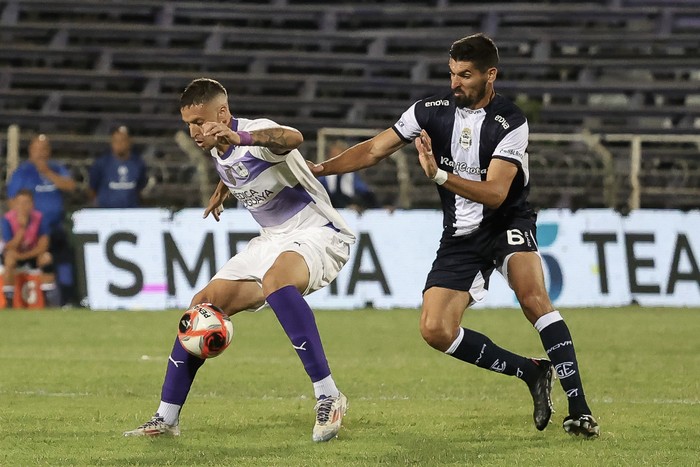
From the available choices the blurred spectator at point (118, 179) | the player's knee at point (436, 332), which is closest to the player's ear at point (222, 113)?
the player's knee at point (436, 332)

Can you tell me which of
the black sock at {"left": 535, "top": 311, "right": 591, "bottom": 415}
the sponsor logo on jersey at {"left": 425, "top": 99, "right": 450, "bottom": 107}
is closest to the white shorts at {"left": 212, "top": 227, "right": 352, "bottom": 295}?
the sponsor logo on jersey at {"left": 425, "top": 99, "right": 450, "bottom": 107}

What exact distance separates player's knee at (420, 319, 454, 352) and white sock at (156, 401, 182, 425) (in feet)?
4.40

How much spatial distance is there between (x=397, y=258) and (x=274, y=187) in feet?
27.7

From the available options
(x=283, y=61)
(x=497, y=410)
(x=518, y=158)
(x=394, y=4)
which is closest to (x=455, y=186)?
(x=518, y=158)

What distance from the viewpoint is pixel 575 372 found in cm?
698

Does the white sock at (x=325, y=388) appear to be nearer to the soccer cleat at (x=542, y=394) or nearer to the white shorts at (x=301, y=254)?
the white shorts at (x=301, y=254)

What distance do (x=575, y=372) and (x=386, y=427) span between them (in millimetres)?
1039

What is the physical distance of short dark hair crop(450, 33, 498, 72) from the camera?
6.93 meters

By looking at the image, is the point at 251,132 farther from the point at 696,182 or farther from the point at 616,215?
the point at 696,182

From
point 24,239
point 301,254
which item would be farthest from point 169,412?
point 24,239

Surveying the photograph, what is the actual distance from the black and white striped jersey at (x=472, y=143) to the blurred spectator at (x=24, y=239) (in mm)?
9245

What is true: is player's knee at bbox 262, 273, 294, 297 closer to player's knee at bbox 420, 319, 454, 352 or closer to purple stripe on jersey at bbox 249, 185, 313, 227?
purple stripe on jersey at bbox 249, 185, 313, 227

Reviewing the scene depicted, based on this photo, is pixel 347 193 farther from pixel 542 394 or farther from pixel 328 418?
pixel 328 418

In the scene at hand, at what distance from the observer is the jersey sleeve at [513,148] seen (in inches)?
275
